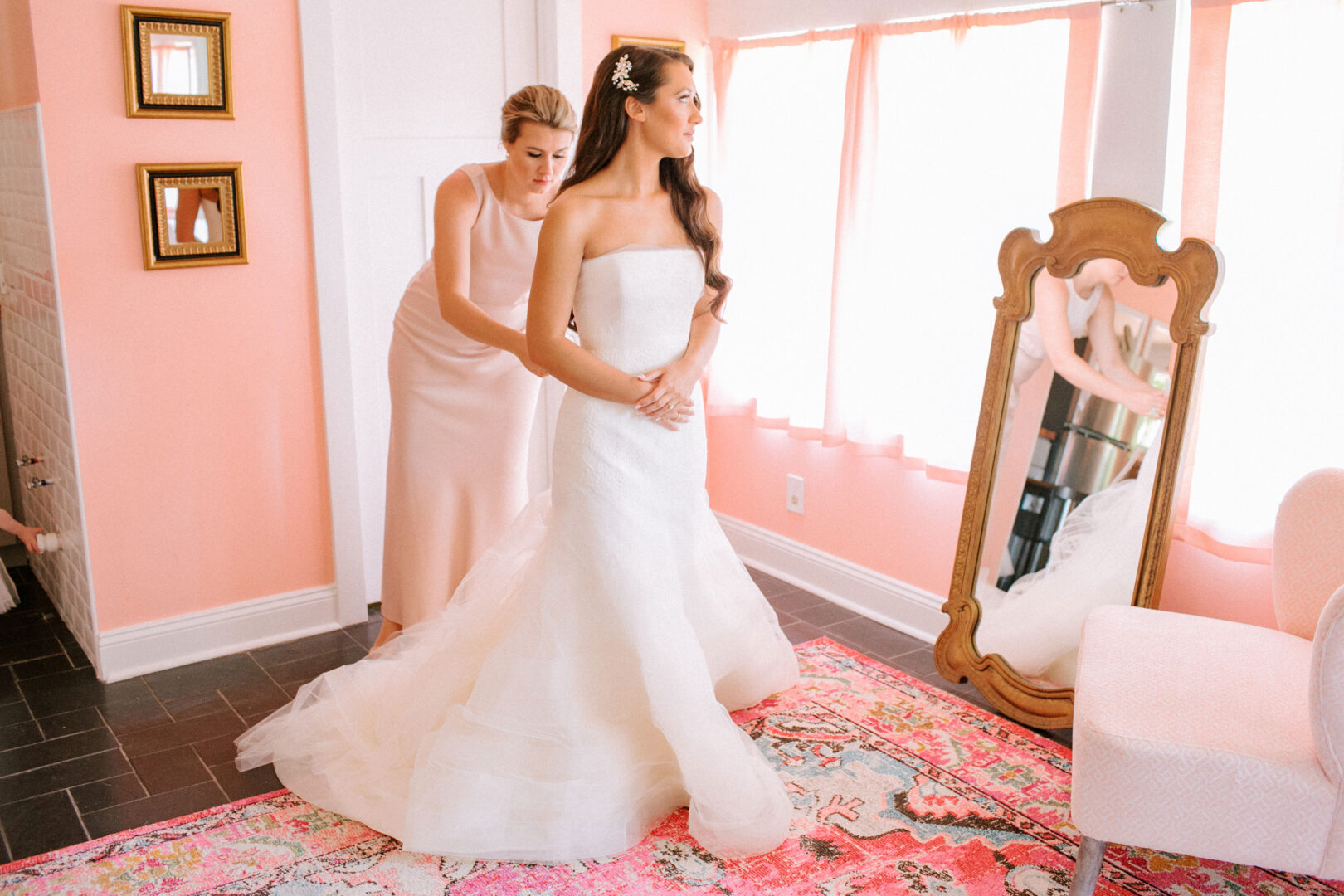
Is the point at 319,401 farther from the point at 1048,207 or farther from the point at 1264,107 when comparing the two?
the point at 1264,107

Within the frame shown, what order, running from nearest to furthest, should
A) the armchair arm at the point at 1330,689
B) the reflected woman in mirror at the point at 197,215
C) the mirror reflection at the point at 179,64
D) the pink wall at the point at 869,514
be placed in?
the armchair arm at the point at 1330,689 < the pink wall at the point at 869,514 < the mirror reflection at the point at 179,64 < the reflected woman in mirror at the point at 197,215

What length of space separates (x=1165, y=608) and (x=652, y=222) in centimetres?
178

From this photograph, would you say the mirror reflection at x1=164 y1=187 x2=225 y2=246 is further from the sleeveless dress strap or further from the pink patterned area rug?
the pink patterned area rug

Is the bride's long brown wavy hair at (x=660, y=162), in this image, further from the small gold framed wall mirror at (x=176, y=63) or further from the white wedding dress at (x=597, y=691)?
the small gold framed wall mirror at (x=176, y=63)

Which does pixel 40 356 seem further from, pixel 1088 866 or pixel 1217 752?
pixel 1217 752

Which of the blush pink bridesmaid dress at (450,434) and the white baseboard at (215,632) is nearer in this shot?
the blush pink bridesmaid dress at (450,434)

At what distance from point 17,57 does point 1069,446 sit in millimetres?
3201

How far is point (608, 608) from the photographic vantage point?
2580mm

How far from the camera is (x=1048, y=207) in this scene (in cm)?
325

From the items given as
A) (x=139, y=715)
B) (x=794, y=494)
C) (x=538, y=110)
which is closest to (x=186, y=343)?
(x=139, y=715)

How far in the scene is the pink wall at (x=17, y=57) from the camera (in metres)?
3.17

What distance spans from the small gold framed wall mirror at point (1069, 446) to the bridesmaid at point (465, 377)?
133 centimetres

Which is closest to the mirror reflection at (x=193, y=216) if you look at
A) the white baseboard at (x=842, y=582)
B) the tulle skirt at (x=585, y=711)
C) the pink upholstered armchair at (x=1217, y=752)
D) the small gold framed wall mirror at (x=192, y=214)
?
the small gold framed wall mirror at (x=192, y=214)

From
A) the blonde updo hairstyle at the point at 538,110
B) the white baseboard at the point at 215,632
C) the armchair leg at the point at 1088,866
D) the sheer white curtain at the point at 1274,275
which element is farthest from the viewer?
the white baseboard at the point at 215,632
